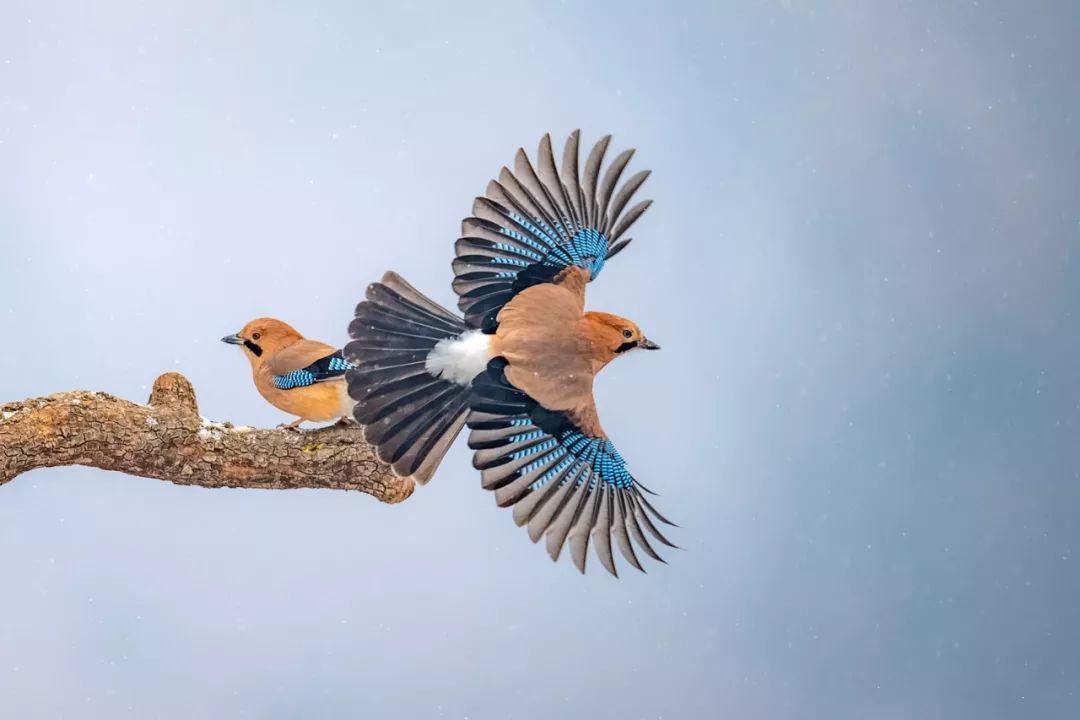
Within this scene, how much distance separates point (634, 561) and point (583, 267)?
1.08m

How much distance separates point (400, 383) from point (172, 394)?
1012mm

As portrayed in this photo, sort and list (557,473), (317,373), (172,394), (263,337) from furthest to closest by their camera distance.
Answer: (263,337)
(172,394)
(317,373)
(557,473)

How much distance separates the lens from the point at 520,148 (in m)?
4.76

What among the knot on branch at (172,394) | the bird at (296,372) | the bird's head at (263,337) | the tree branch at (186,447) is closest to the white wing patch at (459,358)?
the bird at (296,372)

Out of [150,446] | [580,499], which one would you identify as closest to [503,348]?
[580,499]

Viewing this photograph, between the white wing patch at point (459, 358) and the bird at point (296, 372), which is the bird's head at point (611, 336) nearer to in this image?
the white wing patch at point (459, 358)

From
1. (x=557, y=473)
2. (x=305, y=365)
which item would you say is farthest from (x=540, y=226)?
(x=305, y=365)

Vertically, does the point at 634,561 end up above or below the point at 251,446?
below

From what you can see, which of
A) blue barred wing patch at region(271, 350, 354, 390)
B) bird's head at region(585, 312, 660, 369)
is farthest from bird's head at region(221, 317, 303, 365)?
bird's head at region(585, 312, 660, 369)

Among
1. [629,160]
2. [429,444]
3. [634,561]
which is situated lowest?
[634,561]

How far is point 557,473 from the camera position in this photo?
15.5ft

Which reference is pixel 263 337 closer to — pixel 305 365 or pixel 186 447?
pixel 305 365

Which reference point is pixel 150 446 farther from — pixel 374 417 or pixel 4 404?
pixel 374 417

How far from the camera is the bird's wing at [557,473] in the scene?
4.63 meters
